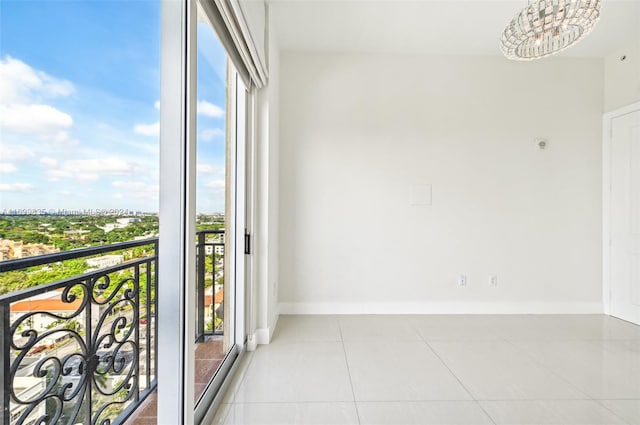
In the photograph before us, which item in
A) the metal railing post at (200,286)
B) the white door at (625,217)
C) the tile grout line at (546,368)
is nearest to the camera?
the tile grout line at (546,368)

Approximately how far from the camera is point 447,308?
3.60 meters

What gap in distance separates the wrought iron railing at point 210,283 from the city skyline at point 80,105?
2.99 ft

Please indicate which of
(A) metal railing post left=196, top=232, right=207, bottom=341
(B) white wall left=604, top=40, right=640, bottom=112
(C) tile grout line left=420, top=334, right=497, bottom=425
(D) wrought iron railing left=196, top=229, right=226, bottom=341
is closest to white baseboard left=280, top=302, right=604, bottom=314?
(C) tile grout line left=420, top=334, right=497, bottom=425

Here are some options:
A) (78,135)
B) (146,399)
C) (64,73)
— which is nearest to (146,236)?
(78,135)

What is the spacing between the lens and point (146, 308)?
1.70 metres

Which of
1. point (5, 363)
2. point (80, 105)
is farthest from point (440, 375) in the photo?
point (80, 105)

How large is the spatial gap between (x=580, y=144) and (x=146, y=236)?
4.43 m

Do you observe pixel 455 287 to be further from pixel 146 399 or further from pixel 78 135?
pixel 78 135

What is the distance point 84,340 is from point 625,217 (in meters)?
4.75

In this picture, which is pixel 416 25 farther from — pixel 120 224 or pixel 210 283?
pixel 120 224

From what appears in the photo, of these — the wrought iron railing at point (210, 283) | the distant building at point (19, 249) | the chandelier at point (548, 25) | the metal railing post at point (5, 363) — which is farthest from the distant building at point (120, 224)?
the chandelier at point (548, 25)

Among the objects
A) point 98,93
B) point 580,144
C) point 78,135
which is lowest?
point 78,135

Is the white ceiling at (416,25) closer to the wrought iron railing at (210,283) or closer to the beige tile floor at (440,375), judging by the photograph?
the wrought iron railing at (210,283)

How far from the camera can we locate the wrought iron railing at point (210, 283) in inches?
86.6
